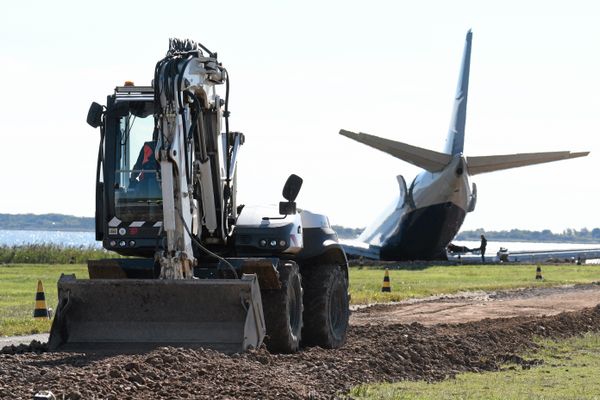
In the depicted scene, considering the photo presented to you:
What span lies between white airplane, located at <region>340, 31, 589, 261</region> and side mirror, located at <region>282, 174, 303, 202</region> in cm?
3555

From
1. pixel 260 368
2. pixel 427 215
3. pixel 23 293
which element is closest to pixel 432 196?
pixel 427 215

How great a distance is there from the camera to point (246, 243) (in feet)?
49.2

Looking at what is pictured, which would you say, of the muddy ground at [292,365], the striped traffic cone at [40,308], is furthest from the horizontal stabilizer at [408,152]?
the muddy ground at [292,365]

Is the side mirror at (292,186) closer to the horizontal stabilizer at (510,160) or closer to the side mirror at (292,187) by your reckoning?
the side mirror at (292,187)

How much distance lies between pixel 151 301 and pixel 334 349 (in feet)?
10.1

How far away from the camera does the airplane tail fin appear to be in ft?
191

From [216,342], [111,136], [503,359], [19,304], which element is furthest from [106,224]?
[19,304]

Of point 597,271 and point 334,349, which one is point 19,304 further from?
point 597,271

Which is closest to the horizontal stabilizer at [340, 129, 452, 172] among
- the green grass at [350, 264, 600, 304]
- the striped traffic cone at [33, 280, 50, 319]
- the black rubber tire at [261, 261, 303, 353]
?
the green grass at [350, 264, 600, 304]

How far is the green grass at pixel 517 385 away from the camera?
12.0 meters

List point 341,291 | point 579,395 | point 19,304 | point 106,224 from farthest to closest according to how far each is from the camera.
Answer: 1. point 19,304
2. point 341,291
3. point 106,224
4. point 579,395

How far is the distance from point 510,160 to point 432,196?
5.98 meters

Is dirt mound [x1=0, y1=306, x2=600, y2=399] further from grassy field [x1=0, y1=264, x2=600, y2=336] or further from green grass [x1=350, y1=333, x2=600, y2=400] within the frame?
grassy field [x1=0, y1=264, x2=600, y2=336]

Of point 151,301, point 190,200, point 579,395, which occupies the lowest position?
point 579,395
